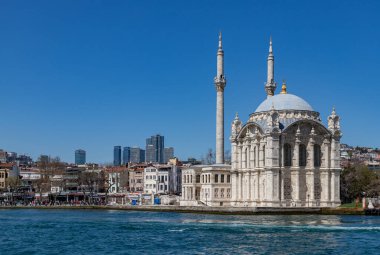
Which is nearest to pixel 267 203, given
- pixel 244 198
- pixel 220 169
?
pixel 244 198

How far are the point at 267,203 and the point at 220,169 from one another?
40.8ft

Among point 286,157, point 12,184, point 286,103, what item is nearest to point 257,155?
point 286,157

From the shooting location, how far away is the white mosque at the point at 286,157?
240ft

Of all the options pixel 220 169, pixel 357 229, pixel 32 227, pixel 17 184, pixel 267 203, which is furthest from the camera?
pixel 17 184

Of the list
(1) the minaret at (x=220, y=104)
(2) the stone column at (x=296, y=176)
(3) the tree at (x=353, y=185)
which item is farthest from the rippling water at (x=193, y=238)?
(3) the tree at (x=353, y=185)

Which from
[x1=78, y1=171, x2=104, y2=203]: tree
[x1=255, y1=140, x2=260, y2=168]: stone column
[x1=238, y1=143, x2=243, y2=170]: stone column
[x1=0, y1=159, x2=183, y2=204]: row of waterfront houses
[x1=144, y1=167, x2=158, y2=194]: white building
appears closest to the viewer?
[x1=255, y1=140, x2=260, y2=168]: stone column

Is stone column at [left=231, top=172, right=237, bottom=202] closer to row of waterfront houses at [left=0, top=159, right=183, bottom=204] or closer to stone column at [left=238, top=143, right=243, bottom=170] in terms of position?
stone column at [left=238, top=143, right=243, bottom=170]

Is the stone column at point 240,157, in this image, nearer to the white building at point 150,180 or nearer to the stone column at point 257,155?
the stone column at point 257,155

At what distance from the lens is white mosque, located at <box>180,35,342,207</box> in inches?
2884

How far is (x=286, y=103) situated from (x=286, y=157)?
6015 millimetres

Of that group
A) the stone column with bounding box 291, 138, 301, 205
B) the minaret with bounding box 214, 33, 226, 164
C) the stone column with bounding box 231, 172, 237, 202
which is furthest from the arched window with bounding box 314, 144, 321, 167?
the minaret with bounding box 214, 33, 226, 164

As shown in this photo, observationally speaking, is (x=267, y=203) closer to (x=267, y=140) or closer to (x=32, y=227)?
(x=267, y=140)

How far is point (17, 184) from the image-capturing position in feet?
387

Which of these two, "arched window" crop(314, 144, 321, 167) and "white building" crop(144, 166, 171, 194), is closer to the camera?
"arched window" crop(314, 144, 321, 167)
